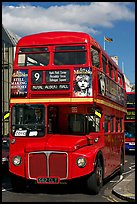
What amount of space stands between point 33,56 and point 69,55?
1.06 m

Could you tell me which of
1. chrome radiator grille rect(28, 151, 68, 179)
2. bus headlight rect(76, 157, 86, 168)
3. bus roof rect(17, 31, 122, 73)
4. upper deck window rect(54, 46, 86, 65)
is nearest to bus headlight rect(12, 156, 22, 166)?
chrome radiator grille rect(28, 151, 68, 179)

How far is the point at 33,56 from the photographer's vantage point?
1194 cm

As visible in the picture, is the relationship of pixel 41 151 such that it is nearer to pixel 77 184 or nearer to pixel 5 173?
pixel 77 184

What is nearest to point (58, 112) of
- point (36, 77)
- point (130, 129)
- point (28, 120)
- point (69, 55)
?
point (28, 120)

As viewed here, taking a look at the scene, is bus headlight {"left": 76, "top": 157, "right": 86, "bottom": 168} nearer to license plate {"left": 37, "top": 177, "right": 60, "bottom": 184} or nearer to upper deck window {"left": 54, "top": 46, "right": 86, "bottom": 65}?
license plate {"left": 37, "top": 177, "right": 60, "bottom": 184}

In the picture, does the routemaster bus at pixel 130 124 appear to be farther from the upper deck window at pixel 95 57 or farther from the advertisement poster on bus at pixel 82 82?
the advertisement poster on bus at pixel 82 82

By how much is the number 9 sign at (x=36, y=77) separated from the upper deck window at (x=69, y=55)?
0.58 m

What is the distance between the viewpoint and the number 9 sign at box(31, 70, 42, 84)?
11539mm

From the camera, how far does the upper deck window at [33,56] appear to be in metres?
11.8

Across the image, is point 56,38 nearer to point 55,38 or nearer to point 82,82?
point 55,38

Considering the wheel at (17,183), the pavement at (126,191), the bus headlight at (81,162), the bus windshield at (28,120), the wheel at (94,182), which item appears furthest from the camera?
the bus windshield at (28,120)

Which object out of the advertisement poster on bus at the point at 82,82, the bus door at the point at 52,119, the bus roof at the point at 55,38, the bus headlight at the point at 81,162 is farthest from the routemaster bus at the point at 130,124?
the bus headlight at the point at 81,162

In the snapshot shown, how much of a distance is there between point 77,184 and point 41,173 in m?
2.00

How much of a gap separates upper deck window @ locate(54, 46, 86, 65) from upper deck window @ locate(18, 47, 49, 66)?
321 mm
